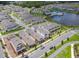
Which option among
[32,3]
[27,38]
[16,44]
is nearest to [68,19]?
[32,3]

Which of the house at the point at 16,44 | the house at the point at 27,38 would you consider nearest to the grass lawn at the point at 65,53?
the house at the point at 27,38

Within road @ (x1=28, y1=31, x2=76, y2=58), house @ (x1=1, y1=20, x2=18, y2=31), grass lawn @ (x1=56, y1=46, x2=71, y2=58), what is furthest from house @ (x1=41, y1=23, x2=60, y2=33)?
house @ (x1=1, y1=20, x2=18, y2=31)

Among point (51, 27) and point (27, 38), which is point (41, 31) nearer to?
point (51, 27)

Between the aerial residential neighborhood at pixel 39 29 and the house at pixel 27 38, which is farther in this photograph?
the house at pixel 27 38

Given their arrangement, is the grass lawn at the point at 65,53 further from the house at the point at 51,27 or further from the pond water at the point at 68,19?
the pond water at the point at 68,19

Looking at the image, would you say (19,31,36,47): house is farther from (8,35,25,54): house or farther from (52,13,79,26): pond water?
(52,13,79,26): pond water

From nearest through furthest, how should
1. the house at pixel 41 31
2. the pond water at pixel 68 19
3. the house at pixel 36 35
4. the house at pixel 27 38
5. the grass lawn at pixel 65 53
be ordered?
the grass lawn at pixel 65 53 < the house at pixel 27 38 < the house at pixel 36 35 < the house at pixel 41 31 < the pond water at pixel 68 19

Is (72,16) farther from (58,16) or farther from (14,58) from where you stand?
(14,58)
